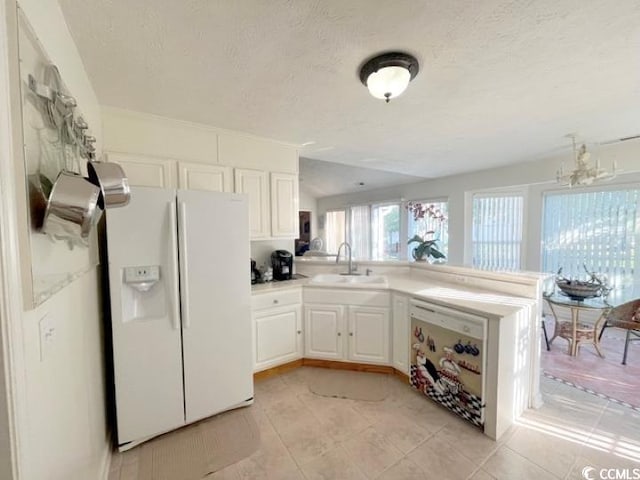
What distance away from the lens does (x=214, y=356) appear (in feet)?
6.59

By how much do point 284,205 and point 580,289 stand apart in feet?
10.3

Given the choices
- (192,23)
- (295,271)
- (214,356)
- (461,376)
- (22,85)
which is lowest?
(461,376)

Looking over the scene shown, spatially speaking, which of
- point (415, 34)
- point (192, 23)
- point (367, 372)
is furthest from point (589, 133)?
point (192, 23)

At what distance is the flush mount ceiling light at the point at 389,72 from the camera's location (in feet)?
4.74

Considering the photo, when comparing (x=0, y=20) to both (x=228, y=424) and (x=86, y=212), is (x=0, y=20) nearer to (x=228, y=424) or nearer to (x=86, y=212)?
(x=86, y=212)

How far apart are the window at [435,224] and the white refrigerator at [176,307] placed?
4044 mm

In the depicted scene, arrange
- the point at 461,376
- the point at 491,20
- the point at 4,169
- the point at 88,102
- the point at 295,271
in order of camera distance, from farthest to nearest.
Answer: the point at 295,271 → the point at 461,376 → the point at 88,102 → the point at 491,20 → the point at 4,169

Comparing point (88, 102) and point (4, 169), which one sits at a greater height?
point (88, 102)

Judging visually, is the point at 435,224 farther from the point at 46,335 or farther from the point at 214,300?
the point at 46,335

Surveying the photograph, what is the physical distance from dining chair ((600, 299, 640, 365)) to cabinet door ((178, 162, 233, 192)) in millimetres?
4046

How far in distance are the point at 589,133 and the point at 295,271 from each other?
3.33 meters

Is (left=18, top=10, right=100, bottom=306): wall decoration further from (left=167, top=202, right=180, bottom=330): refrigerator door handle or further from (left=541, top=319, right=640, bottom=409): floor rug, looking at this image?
(left=541, top=319, right=640, bottom=409): floor rug

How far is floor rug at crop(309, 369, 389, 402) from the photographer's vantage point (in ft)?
7.54

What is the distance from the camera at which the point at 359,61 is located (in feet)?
4.92
